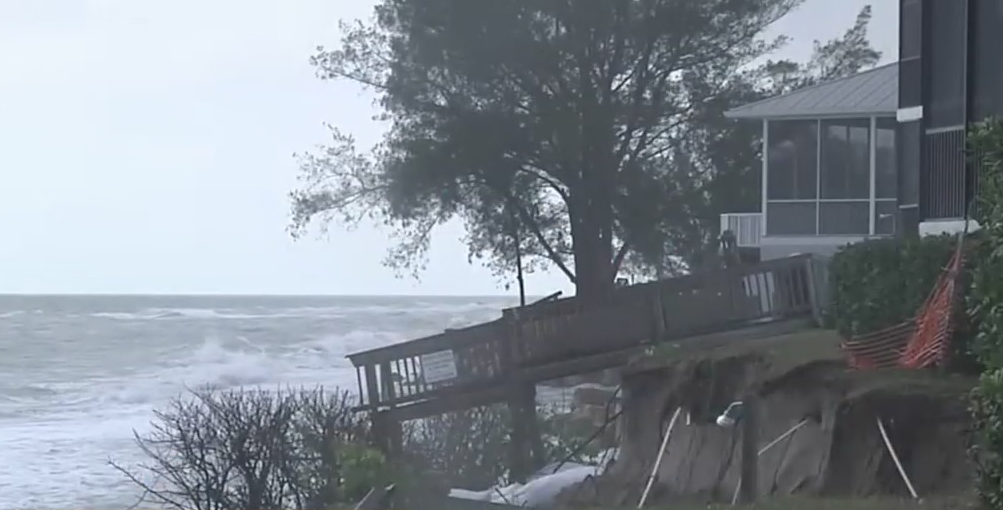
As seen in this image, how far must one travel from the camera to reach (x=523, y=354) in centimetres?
2275

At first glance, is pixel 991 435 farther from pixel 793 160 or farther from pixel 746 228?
pixel 746 228

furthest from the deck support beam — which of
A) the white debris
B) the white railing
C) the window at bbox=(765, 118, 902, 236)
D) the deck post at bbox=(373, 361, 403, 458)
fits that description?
the white railing

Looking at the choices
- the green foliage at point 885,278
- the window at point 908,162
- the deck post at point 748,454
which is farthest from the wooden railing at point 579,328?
the deck post at point 748,454

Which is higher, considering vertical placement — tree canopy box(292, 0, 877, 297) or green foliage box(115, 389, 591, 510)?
tree canopy box(292, 0, 877, 297)

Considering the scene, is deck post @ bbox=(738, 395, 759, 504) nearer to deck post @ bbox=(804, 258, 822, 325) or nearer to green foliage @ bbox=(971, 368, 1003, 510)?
green foliage @ bbox=(971, 368, 1003, 510)

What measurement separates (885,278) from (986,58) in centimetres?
473

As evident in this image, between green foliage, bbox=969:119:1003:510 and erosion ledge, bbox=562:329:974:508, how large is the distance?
249 centimetres

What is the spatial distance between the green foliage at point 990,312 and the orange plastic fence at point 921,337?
4.14 m

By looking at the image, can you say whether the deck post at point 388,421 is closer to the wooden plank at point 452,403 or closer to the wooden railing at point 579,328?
the wooden railing at point 579,328

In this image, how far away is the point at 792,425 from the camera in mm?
14625

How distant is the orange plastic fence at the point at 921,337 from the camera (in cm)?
1331

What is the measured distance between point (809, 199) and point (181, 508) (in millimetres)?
20147

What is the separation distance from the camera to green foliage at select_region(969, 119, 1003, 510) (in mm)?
8398

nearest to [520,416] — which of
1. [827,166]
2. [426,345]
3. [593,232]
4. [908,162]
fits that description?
[426,345]
